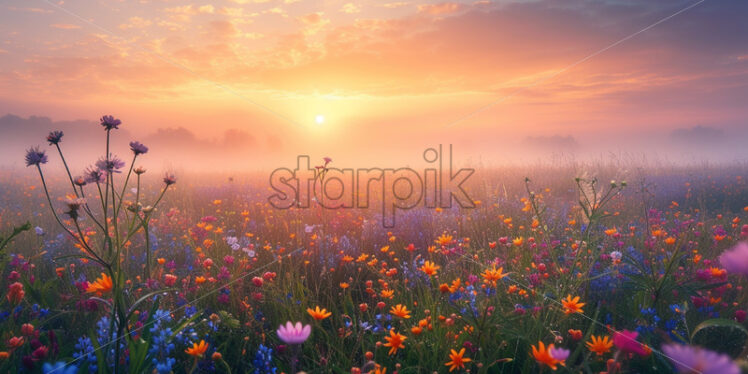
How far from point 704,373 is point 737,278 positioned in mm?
3176

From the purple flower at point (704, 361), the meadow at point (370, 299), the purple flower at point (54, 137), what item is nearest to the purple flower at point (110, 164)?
the meadow at point (370, 299)

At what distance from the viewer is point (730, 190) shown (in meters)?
7.68

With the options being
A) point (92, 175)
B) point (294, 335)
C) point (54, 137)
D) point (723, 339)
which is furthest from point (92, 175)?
point (723, 339)

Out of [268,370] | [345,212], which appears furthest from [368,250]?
[268,370]

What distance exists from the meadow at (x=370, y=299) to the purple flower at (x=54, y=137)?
6 cm

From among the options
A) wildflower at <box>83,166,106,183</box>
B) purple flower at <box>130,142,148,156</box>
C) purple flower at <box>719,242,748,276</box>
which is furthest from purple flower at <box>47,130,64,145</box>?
purple flower at <box>719,242,748,276</box>

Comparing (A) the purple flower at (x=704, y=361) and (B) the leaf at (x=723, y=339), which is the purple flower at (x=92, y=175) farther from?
(B) the leaf at (x=723, y=339)

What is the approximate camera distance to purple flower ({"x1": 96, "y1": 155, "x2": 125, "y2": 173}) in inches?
76.9

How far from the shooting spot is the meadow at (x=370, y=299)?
170 cm

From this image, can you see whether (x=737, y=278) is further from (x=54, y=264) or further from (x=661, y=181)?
(x=661, y=181)

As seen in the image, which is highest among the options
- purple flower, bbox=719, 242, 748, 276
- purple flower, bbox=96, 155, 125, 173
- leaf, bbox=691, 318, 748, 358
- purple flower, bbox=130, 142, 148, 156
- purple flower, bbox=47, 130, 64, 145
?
purple flower, bbox=47, 130, 64, 145

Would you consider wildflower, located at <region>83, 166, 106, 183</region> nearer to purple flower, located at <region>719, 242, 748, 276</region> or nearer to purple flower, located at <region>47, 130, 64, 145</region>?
purple flower, located at <region>47, 130, 64, 145</region>

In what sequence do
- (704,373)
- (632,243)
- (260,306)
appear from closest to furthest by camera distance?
(704,373)
(260,306)
(632,243)

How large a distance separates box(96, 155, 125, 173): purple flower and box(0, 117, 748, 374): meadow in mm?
11
